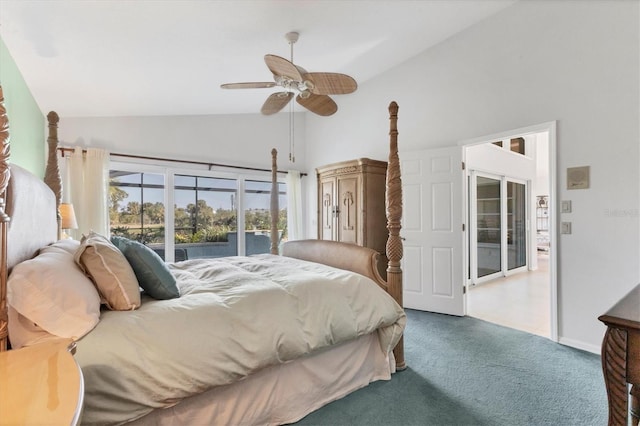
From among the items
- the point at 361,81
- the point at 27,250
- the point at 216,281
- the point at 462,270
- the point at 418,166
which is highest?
the point at 361,81

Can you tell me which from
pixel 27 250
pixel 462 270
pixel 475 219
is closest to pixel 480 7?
pixel 462 270

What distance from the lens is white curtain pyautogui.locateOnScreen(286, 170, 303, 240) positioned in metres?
5.48

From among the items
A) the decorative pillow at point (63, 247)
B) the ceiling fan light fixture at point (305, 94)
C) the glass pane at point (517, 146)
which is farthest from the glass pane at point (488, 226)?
the decorative pillow at point (63, 247)

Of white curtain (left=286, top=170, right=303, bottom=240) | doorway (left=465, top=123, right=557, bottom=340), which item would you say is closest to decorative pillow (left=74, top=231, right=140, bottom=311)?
doorway (left=465, top=123, right=557, bottom=340)

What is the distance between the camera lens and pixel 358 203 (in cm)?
410

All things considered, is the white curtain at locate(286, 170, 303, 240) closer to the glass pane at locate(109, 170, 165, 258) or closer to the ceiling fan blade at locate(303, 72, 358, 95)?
the glass pane at locate(109, 170, 165, 258)

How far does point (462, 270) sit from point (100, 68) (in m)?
4.33

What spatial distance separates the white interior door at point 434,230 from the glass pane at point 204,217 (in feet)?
9.07

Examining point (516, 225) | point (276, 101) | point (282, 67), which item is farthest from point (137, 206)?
point (516, 225)

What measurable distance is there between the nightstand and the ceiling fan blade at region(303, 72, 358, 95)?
235cm

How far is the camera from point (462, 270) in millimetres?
3545

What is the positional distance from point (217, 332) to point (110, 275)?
1.87ft

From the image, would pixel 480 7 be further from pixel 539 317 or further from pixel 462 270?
pixel 539 317

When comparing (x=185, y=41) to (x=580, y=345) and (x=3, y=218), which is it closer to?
(x=3, y=218)
